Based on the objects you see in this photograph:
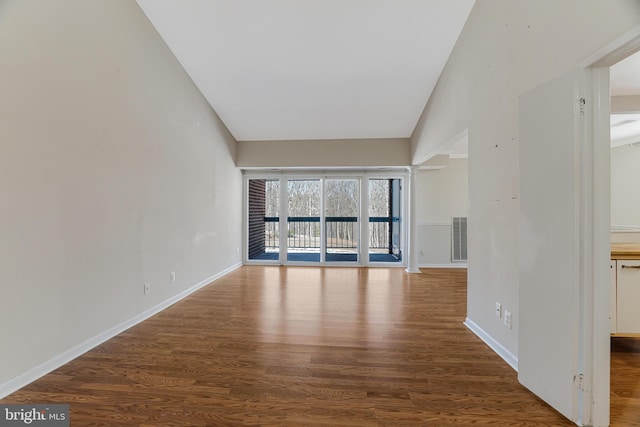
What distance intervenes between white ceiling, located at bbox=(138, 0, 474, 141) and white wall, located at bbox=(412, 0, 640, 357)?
1.99 feet

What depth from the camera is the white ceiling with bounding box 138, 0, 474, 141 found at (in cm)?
289

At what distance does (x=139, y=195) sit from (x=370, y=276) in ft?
12.9

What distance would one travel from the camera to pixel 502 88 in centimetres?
224

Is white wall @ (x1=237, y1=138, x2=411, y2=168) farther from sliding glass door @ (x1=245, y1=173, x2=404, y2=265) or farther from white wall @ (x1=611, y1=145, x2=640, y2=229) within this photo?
white wall @ (x1=611, y1=145, x2=640, y2=229)

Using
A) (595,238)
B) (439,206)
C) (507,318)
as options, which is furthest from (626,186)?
(595,238)

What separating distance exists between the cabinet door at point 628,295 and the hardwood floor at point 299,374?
0.26 m

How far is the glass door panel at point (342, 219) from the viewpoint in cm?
599

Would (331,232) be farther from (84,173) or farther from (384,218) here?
(84,173)

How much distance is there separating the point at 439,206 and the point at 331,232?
2484 mm

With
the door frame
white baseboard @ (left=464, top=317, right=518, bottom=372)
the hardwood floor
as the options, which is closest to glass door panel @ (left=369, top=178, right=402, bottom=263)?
the hardwood floor

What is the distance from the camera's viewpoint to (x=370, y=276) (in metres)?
5.05

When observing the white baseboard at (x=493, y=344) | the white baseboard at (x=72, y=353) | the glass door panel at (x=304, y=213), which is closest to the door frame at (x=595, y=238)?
the white baseboard at (x=493, y=344)

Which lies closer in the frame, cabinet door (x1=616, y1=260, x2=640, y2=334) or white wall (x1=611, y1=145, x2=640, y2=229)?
cabinet door (x1=616, y1=260, x2=640, y2=334)

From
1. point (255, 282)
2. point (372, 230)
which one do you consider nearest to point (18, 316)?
point (255, 282)
